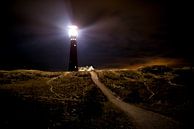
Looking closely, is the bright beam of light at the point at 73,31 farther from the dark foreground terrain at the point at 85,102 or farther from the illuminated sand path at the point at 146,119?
the illuminated sand path at the point at 146,119

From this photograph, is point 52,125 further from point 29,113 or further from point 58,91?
point 58,91

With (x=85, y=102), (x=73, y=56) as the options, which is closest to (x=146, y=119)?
(x=85, y=102)

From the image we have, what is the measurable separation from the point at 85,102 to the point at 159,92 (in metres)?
12.3

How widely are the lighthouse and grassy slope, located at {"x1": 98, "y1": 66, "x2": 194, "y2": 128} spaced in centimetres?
1975

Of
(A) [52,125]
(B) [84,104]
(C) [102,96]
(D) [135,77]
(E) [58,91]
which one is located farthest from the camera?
(D) [135,77]

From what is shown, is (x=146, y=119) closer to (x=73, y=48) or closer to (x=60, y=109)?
(x=60, y=109)

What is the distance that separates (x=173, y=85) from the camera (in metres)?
39.0

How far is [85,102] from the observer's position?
3028 centimetres

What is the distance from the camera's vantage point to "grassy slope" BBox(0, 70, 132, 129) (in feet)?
72.8

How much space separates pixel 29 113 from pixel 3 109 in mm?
3318

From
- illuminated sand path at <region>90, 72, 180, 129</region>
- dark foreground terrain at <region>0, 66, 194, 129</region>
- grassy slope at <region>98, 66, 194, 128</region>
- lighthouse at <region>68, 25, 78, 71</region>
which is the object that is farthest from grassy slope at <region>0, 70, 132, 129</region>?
lighthouse at <region>68, 25, 78, 71</region>

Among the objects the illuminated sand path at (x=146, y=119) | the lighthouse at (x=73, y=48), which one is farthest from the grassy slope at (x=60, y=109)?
the lighthouse at (x=73, y=48)

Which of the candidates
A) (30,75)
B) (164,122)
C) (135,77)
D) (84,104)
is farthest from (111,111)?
(30,75)

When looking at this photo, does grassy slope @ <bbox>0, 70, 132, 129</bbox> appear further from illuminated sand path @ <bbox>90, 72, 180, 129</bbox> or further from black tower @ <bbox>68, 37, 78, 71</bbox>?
black tower @ <bbox>68, 37, 78, 71</bbox>
